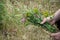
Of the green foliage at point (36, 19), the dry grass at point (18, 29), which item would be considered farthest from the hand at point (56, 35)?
the green foliage at point (36, 19)

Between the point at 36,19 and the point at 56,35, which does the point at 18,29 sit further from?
the point at 56,35

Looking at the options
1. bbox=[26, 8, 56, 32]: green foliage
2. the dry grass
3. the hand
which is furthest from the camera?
bbox=[26, 8, 56, 32]: green foliage

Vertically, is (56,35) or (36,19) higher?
(36,19)

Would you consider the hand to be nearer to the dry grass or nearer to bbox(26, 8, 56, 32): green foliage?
the dry grass

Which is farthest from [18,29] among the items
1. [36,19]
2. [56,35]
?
[56,35]

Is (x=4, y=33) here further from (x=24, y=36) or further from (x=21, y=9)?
(x=21, y=9)

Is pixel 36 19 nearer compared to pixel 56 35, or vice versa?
pixel 56 35

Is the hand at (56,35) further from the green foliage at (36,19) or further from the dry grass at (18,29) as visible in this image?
the green foliage at (36,19)

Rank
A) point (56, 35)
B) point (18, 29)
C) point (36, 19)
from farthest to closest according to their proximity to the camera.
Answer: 1. point (36, 19)
2. point (56, 35)
3. point (18, 29)

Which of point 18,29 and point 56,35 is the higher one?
point 18,29

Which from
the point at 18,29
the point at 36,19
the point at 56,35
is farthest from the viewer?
the point at 36,19

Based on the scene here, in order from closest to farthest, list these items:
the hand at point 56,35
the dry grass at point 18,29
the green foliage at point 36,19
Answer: the dry grass at point 18,29 → the hand at point 56,35 → the green foliage at point 36,19

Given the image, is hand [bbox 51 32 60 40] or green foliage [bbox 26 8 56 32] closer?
hand [bbox 51 32 60 40]

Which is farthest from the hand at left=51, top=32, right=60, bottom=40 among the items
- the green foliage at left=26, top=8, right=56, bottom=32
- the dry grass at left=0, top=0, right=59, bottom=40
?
the green foliage at left=26, top=8, right=56, bottom=32
